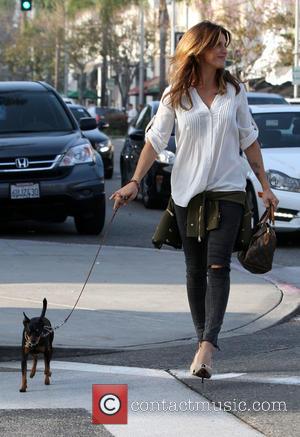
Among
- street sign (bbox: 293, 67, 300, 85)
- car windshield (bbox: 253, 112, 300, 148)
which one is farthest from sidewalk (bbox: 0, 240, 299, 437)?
street sign (bbox: 293, 67, 300, 85)

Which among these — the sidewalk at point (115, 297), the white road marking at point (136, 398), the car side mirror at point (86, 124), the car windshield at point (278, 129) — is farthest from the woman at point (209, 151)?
the car side mirror at point (86, 124)

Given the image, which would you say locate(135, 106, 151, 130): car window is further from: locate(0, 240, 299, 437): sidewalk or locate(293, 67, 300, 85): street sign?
locate(293, 67, 300, 85): street sign

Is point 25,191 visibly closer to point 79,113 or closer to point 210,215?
point 210,215

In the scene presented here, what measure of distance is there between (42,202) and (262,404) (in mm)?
7439

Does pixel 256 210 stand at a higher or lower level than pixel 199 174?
lower

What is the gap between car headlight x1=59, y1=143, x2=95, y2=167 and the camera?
1313 cm

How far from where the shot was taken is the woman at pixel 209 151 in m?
6.28

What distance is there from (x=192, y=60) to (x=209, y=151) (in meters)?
0.51

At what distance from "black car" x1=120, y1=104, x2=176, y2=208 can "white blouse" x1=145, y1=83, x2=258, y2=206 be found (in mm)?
9296

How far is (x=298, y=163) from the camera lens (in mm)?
13008

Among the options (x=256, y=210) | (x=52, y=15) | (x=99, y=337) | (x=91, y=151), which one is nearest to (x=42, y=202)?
(x=91, y=151)

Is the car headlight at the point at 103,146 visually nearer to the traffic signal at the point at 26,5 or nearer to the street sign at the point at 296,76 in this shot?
the traffic signal at the point at 26,5

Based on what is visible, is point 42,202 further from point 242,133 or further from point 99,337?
point 242,133

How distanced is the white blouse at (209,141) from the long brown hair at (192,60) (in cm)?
4
